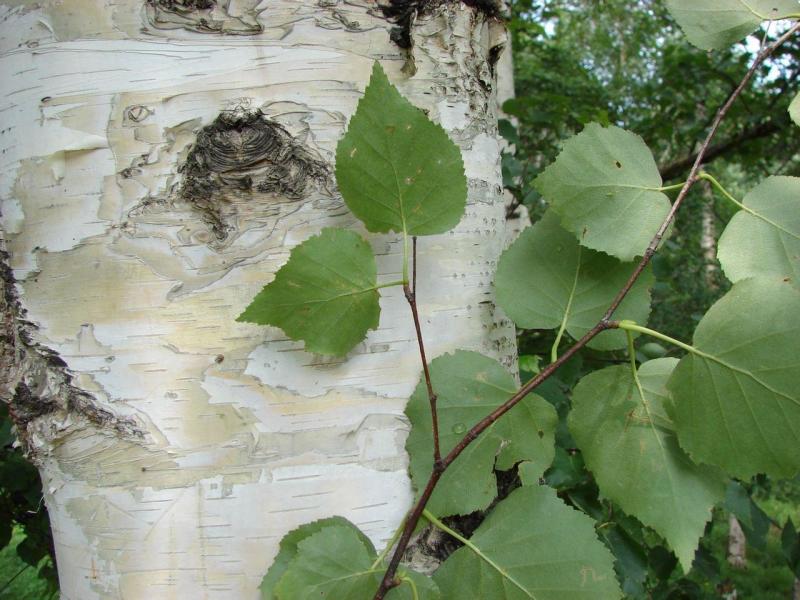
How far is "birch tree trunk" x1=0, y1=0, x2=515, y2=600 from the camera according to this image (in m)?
0.50

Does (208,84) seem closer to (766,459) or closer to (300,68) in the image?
(300,68)

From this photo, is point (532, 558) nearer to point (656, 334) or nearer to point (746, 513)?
→ point (656, 334)

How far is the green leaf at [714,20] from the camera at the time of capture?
0.61 m

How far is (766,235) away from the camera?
0.56 m

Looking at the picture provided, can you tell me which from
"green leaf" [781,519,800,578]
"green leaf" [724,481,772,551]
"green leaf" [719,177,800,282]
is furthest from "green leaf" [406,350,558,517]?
"green leaf" [781,519,800,578]

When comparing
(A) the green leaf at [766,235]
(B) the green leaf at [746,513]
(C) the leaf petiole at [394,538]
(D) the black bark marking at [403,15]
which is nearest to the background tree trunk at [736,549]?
(B) the green leaf at [746,513]

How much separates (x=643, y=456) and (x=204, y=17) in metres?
0.52

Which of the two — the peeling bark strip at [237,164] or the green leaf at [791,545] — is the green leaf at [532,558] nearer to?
the peeling bark strip at [237,164]

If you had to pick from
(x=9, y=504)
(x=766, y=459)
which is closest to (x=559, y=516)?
(x=766, y=459)

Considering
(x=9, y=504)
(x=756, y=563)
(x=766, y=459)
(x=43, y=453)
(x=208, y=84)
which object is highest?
(x=208, y=84)

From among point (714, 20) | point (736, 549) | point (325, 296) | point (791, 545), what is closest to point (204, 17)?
point (325, 296)

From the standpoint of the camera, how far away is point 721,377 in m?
0.49

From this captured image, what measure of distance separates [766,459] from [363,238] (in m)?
0.36

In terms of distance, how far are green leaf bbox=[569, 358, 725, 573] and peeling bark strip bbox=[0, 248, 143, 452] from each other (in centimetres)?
38
